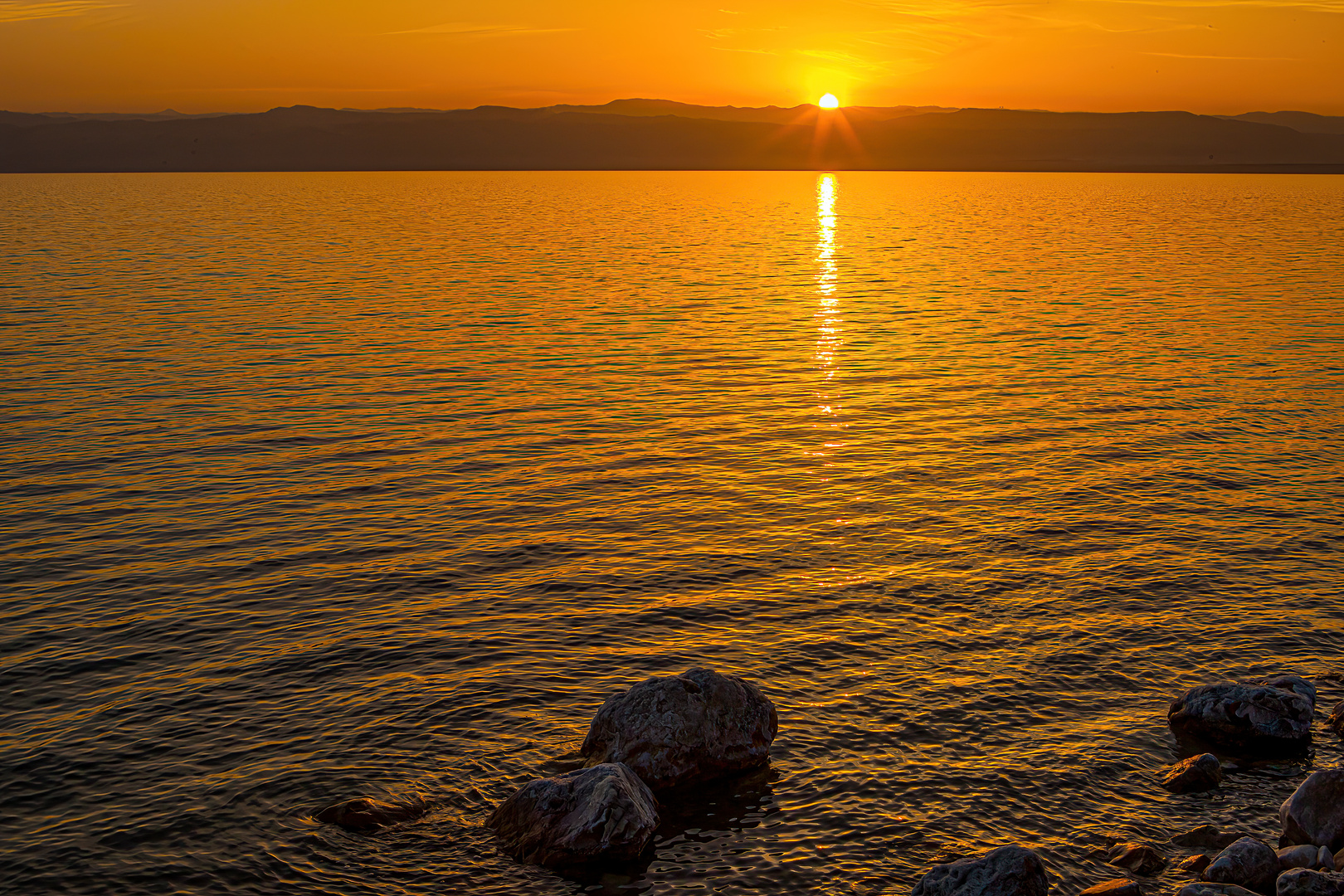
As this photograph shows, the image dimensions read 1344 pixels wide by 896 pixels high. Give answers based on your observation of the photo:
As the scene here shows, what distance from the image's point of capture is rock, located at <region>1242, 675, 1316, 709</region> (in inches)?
727

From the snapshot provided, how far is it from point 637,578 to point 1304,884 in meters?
14.3

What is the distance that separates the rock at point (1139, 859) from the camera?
47.1 feet

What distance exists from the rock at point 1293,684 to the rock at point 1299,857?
15.9 ft

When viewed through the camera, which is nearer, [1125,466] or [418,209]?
[1125,466]

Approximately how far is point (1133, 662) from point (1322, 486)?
48.0ft

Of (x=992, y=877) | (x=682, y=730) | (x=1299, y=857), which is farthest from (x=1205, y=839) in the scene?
(x=682, y=730)

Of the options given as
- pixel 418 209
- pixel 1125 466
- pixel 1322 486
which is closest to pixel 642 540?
pixel 1125 466

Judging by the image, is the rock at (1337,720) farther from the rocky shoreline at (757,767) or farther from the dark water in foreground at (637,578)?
the dark water in foreground at (637,578)

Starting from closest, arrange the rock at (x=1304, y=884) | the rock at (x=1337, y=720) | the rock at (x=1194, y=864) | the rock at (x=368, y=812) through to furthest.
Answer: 1. the rock at (x=1304, y=884)
2. the rock at (x=1194, y=864)
3. the rock at (x=368, y=812)
4. the rock at (x=1337, y=720)

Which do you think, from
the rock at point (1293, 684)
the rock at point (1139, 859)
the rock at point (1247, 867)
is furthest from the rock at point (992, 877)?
the rock at point (1293, 684)

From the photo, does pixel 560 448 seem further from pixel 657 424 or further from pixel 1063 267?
pixel 1063 267

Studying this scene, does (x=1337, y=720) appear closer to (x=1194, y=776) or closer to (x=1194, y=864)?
(x=1194, y=776)

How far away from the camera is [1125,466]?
33219 millimetres

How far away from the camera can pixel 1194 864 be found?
14312mm
